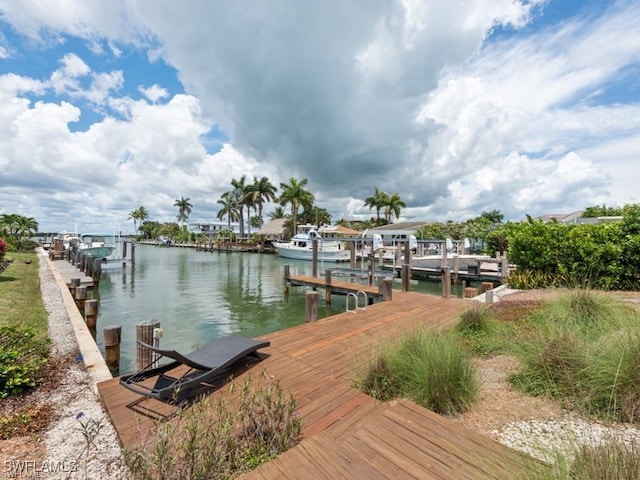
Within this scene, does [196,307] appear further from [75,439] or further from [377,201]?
[377,201]

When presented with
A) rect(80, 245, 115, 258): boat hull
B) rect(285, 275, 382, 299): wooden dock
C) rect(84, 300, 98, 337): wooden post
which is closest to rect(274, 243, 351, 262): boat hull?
rect(285, 275, 382, 299): wooden dock

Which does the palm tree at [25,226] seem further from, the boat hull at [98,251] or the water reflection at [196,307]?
the water reflection at [196,307]

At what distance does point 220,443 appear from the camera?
93.4 inches

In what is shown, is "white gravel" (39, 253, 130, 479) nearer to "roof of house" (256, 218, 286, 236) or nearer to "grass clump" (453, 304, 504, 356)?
"grass clump" (453, 304, 504, 356)

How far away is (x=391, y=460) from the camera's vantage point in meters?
2.35

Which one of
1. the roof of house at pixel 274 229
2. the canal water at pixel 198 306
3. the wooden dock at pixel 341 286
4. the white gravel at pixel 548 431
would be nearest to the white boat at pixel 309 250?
the canal water at pixel 198 306

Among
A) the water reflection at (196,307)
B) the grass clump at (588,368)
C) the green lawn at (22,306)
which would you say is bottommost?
the water reflection at (196,307)

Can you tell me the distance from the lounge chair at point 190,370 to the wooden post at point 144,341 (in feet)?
1.67

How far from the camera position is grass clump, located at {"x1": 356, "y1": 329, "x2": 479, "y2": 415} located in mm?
3246

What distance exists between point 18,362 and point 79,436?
7.28 ft

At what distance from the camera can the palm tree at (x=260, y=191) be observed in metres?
52.1

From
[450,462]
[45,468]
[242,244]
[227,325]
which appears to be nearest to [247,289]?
[227,325]

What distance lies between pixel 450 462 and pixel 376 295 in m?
9.50

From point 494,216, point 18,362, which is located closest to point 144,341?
point 18,362
